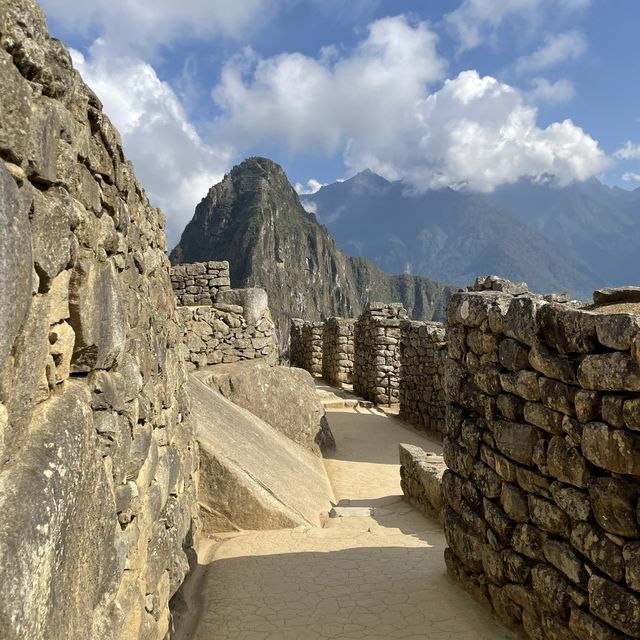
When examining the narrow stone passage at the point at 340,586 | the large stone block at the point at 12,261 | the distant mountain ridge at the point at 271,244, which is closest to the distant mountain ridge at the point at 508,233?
the distant mountain ridge at the point at 271,244

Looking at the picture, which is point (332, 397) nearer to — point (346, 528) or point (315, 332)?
point (315, 332)

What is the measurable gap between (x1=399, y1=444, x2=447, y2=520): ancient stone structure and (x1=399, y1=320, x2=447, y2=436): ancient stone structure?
463cm

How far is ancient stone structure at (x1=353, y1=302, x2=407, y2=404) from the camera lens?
57.4ft

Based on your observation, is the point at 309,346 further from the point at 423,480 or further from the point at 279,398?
the point at 423,480

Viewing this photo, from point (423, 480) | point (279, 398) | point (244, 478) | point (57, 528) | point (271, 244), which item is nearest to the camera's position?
point (57, 528)

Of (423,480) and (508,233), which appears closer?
(423,480)

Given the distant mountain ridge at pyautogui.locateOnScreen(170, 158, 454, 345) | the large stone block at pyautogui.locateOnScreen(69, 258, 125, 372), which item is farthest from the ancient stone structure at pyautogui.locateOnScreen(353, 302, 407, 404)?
the distant mountain ridge at pyautogui.locateOnScreen(170, 158, 454, 345)

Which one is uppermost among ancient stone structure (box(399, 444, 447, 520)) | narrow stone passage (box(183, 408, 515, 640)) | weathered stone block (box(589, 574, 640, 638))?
weathered stone block (box(589, 574, 640, 638))

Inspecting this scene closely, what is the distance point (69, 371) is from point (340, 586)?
3.68 m

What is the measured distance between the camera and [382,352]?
1747 centimetres

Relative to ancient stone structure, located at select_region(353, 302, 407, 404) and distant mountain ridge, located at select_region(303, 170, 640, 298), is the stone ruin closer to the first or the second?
ancient stone structure, located at select_region(353, 302, 407, 404)

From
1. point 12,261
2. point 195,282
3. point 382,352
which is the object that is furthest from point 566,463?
point 382,352

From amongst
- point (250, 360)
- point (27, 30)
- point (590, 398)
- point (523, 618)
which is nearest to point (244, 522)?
point (523, 618)

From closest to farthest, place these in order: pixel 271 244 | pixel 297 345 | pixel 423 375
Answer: pixel 423 375 < pixel 297 345 < pixel 271 244
